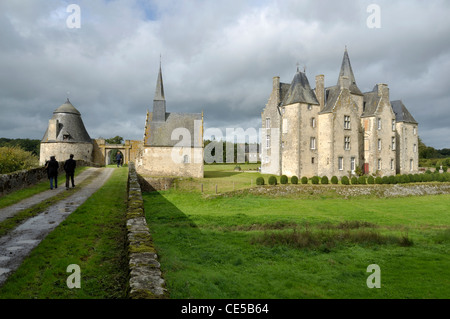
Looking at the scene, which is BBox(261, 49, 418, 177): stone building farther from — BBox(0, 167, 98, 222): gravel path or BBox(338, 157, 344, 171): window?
BBox(0, 167, 98, 222): gravel path

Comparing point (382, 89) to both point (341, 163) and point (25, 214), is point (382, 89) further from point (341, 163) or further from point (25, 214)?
point (25, 214)

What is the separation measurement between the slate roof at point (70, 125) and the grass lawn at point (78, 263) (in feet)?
143

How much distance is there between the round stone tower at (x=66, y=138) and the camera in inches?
1890

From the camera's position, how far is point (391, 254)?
10648mm

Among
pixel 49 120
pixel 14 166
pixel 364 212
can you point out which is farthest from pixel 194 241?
pixel 49 120

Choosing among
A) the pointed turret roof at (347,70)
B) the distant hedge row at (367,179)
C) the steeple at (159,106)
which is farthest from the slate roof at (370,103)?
the steeple at (159,106)

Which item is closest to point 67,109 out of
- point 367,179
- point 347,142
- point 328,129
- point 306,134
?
point 306,134

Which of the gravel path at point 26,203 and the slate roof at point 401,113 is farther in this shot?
the slate roof at point 401,113

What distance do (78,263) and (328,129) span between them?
3687cm

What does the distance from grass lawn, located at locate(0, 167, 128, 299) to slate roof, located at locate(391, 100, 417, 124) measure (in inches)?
1901

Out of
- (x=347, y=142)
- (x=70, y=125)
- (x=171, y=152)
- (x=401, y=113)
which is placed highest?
(x=401, y=113)

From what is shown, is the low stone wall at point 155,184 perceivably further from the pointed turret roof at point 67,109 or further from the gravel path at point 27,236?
the pointed turret roof at point 67,109

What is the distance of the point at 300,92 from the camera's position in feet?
131

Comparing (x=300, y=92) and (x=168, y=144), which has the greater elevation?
(x=300, y=92)
